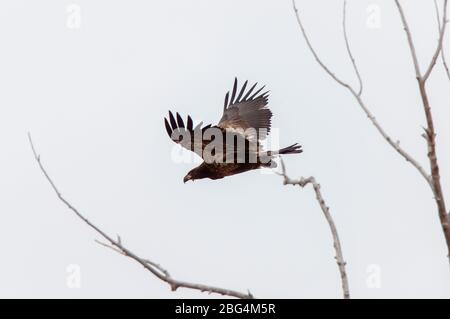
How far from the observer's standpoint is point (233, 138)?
10.8 meters

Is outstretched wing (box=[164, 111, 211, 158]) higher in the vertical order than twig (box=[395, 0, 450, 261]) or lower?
higher

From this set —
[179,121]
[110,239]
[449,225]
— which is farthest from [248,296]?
[179,121]

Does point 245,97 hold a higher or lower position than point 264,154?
higher

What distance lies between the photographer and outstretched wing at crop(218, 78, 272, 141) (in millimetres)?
12523

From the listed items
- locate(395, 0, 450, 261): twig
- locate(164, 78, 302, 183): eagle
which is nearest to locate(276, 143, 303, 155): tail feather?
locate(164, 78, 302, 183): eagle

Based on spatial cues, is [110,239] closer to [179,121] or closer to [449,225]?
[449,225]

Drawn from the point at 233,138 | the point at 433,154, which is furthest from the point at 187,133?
the point at 433,154

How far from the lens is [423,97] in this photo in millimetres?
3533

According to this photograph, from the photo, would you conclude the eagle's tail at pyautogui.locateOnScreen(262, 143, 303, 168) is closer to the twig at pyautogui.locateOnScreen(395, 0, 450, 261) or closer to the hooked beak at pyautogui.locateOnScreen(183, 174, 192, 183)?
the hooked beak at pyautogui.locateOnScreen(183, 174, 192, 183)

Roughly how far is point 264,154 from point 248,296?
690 cm

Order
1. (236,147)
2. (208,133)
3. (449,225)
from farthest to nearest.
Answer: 1. (236,147)
2. (208,133)
3. (449,225)

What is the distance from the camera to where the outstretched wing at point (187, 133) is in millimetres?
8805

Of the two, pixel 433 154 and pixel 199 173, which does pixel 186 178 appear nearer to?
pixel 199 173

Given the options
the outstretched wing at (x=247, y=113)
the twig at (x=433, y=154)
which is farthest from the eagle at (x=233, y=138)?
the twig at (x=433, y=154)
